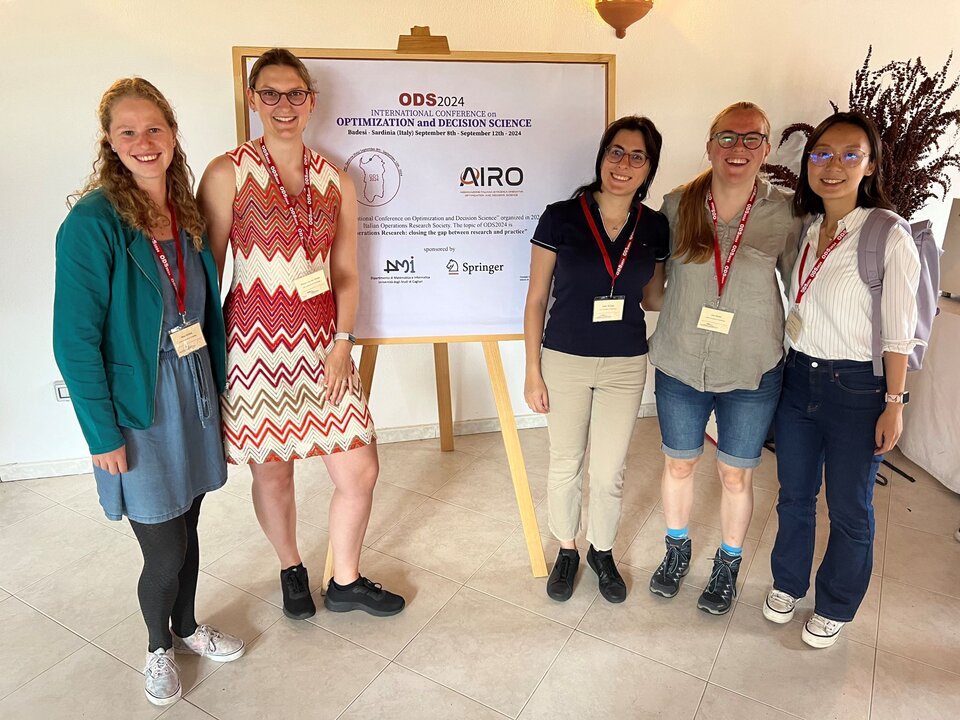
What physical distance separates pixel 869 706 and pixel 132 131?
2392 millimetres

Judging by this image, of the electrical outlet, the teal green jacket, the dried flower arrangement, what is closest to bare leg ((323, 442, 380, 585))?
the teal green jacket

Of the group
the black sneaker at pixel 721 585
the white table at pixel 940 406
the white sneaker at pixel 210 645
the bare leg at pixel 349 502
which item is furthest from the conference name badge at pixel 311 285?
the white table at pixel 940 406

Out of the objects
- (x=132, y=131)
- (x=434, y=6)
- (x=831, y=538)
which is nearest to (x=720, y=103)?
(x=434, y=6)

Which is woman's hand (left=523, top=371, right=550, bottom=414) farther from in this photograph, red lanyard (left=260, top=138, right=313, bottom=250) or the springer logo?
red lanyard (left=260, top=138, right=313, bottom=250)

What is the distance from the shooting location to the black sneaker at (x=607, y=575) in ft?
7.36

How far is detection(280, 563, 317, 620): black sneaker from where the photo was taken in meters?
2.15

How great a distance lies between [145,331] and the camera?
152 centimetres

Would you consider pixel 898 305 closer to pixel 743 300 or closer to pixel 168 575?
pixel 743 300

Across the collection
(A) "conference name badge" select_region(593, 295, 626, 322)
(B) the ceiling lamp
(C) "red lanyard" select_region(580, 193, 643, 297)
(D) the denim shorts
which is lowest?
(D) the denim shorts

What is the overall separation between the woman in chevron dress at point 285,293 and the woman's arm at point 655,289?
3.00 feet

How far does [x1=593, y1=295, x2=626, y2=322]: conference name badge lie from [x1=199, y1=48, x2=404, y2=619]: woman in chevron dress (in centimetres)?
72

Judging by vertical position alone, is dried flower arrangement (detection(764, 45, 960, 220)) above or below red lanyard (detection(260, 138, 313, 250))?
above

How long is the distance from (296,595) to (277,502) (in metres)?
0.35

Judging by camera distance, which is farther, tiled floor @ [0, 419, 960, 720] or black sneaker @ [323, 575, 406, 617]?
black sneaker @ [323, 575, 406, 617]
